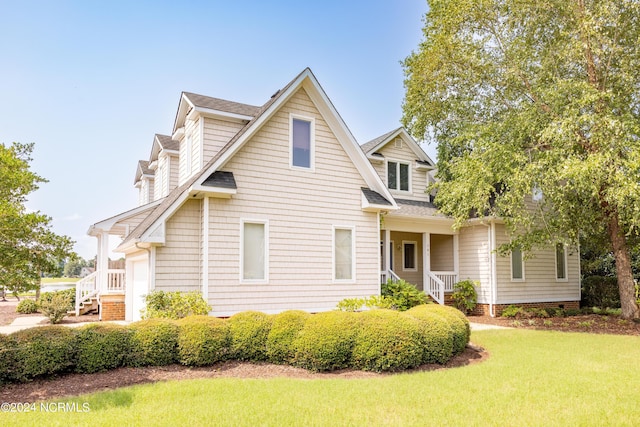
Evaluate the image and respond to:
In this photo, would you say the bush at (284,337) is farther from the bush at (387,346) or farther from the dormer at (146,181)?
the dormer at (146,181)

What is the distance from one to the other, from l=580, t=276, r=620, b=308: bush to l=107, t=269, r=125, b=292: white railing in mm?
19275

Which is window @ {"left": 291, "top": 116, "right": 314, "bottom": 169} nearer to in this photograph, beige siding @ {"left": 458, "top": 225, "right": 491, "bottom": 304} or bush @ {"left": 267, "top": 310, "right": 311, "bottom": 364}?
bush @ {"left": 267, "top": 310, "right": 311, "bottom": 364}

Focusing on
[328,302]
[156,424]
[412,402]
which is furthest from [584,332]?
[156,424]

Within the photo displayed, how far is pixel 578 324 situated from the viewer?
48.3 feet

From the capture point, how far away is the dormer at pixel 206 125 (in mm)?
13156

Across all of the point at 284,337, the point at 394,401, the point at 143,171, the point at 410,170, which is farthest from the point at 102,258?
the point at 394,401

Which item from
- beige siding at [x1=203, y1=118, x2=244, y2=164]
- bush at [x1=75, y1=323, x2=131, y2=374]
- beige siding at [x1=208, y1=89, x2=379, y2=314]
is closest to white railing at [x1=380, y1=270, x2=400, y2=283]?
beige siding at [x1=208, y1=89, x2=379, y2=314]

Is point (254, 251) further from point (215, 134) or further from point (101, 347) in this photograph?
point (101, 347)

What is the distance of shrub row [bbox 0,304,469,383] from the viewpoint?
702 cm

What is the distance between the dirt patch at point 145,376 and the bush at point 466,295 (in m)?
9.09

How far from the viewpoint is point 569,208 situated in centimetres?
1448

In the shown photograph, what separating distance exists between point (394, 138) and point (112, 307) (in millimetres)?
12096

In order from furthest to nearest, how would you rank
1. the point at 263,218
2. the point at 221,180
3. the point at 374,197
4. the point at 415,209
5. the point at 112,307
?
1. the point at 415,209
2. the point at 112,307
3. the point at 374,197
4. the point at 263,218
5. the point at 221,180

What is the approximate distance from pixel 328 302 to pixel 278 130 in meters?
5.03
